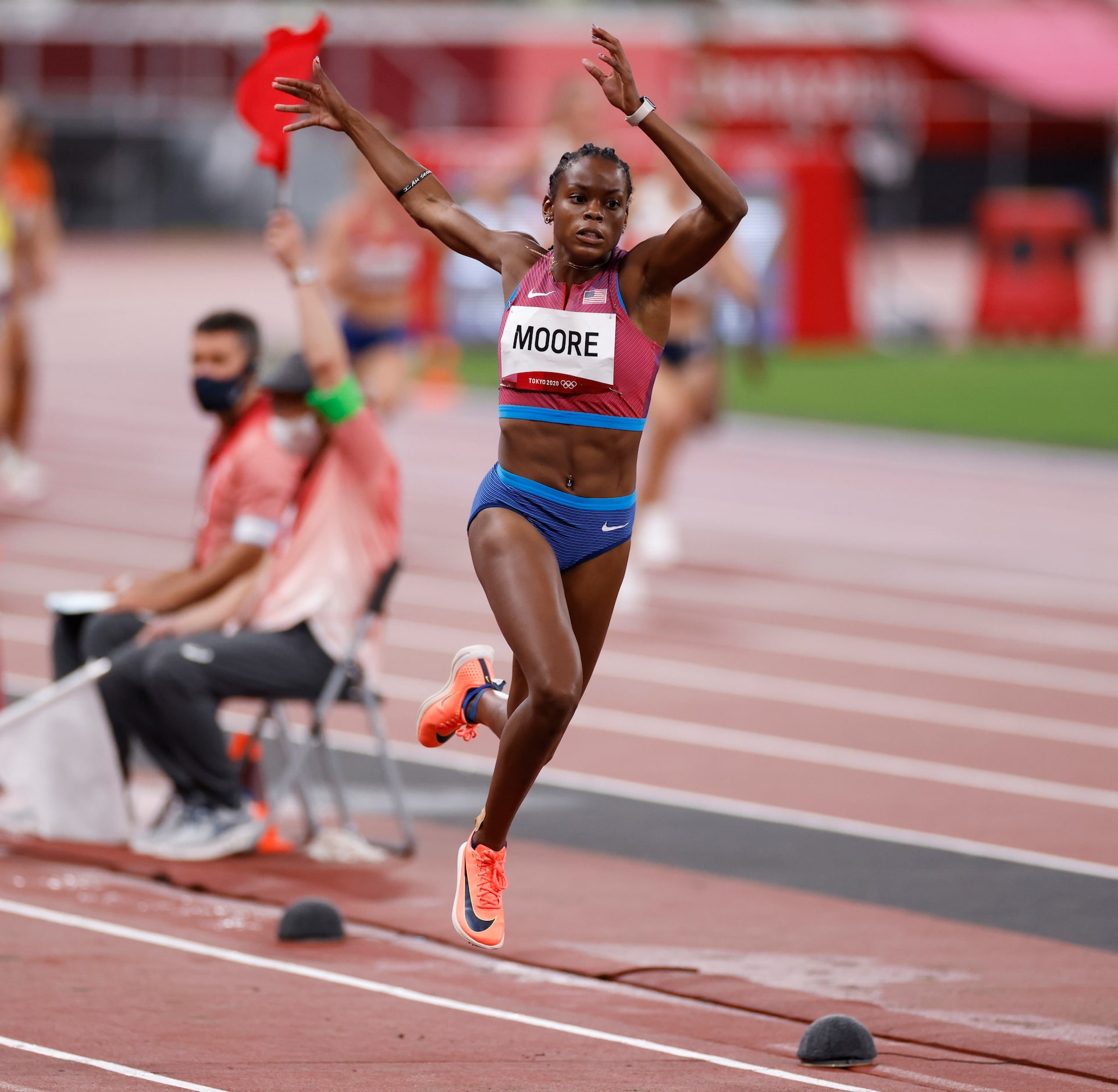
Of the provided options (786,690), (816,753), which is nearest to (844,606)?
(786,690)

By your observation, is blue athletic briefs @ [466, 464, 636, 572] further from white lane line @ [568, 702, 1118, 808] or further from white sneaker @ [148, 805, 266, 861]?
white lane line @ [568, 702, 1118, 808]

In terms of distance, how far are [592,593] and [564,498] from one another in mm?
292

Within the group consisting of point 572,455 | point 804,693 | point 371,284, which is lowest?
point 804,693

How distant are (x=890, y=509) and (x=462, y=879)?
30.9 ft

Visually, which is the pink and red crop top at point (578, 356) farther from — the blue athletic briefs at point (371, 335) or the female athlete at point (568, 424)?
the blue athletic briefs at point (371, 335)

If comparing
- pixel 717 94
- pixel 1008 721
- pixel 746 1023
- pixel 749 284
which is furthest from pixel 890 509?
pixel 717 94

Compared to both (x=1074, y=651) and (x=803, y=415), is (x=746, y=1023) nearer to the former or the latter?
(x=1074, y=651)

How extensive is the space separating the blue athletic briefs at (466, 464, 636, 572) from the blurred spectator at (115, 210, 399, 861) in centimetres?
159

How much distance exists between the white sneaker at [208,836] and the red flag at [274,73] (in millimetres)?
2181

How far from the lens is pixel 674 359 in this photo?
1173cm

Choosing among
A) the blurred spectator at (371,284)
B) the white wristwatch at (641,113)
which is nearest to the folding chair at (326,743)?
the white wristwatch at (641,113)

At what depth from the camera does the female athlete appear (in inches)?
196

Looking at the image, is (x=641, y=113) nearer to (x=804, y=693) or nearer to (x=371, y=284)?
(x=804, y=693)

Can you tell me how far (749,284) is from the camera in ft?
38.8
